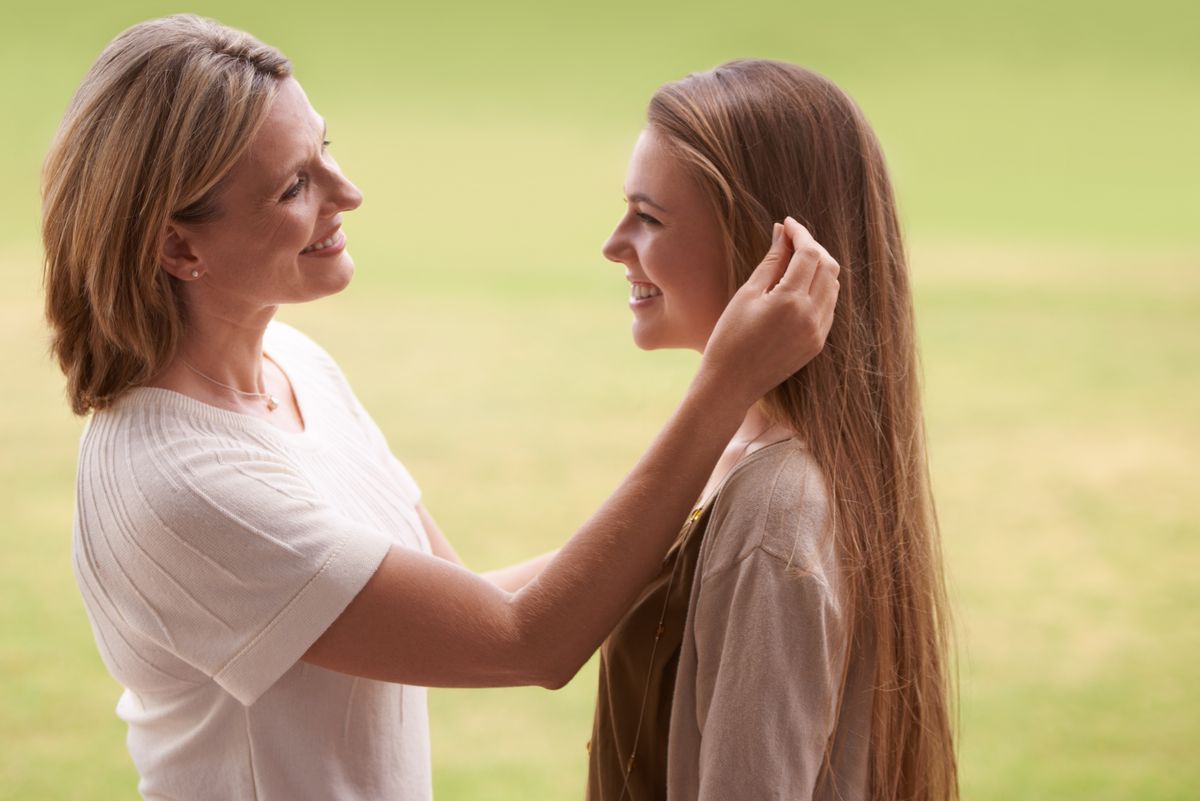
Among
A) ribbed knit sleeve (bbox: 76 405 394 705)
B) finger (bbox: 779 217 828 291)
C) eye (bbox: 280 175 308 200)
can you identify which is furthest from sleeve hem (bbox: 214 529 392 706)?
finger (bbox: 779 217 828 291)

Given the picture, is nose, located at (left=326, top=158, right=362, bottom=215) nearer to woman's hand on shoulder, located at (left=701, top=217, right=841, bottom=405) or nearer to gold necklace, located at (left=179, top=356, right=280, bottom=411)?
gold necklace, located at (left=179, top=356, right=280, bottom=411)

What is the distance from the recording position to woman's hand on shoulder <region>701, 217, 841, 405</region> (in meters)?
1.26

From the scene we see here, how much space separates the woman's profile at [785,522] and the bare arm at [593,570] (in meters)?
0.06

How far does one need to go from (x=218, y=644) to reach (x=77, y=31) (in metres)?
5.84

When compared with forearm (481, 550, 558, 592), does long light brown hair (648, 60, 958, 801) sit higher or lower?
higher

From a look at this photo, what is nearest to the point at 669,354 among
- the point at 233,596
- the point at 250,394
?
the point at 250,394

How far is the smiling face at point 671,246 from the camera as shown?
1.38 m

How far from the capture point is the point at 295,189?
57.4 inches

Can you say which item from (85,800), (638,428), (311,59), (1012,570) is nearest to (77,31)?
(311,59)

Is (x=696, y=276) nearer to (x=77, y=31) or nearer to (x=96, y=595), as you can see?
(x=96, y=595)

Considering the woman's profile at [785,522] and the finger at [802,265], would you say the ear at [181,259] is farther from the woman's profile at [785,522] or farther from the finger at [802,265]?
the finger at [802,265]

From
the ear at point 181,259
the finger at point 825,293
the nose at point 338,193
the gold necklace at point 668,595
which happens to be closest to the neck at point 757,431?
the gold necklace at point 668,595

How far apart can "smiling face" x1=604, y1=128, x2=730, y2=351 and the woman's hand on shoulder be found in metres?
0.10

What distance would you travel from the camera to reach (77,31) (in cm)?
639
